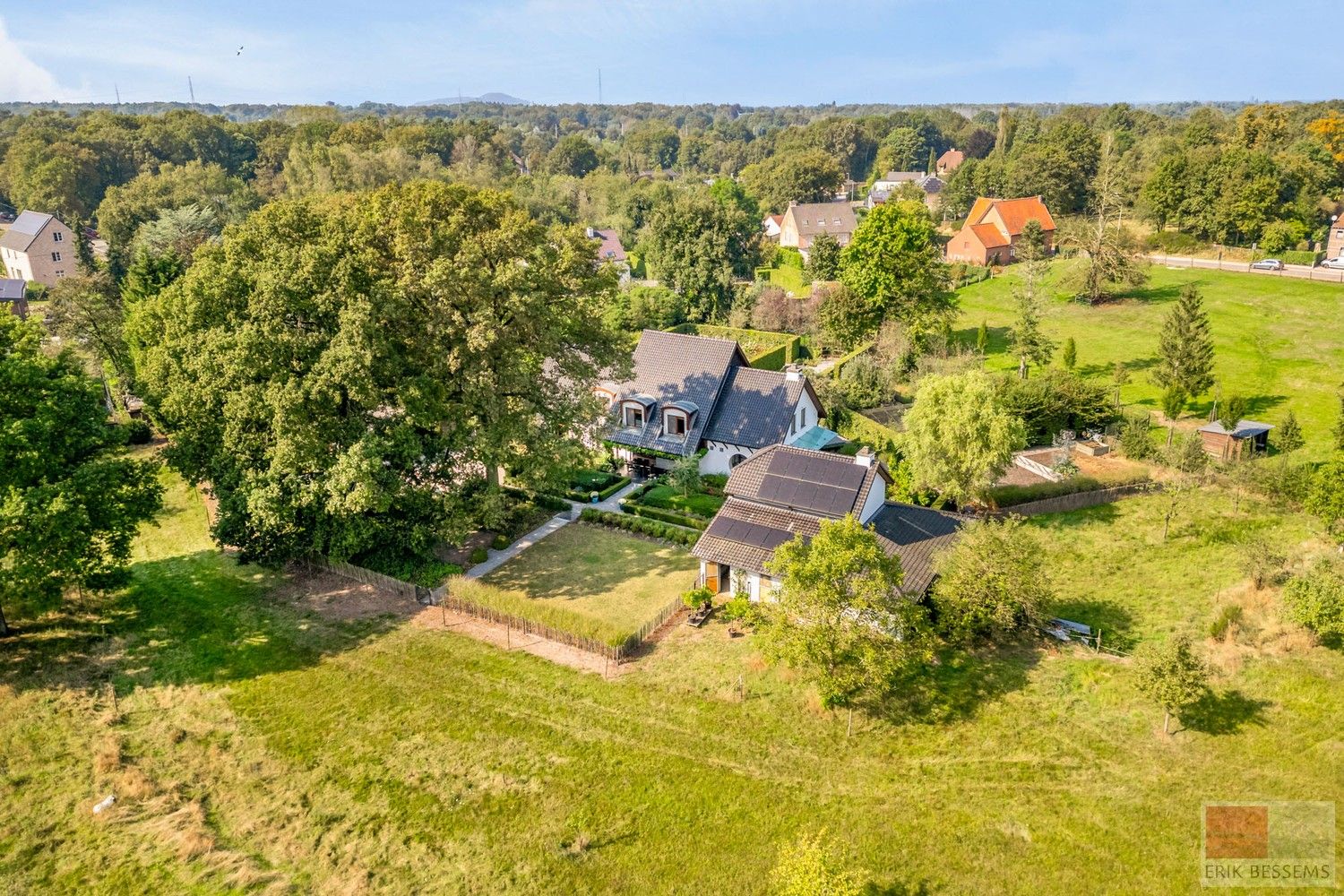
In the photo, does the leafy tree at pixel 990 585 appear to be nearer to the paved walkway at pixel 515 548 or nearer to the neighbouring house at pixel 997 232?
the paved walkway at pixel 515 548

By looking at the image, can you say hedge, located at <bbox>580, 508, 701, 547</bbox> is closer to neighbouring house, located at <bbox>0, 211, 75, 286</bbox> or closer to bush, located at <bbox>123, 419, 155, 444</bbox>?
bush, located at <bbox>123, 419, 155, 444</bbox>

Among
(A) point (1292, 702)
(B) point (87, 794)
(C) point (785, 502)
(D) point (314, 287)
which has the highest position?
(D) point (314, 287)

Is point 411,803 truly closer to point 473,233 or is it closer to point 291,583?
point 291,583

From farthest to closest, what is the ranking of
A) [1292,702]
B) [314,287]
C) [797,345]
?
[797,345] → [314,287] → [1292,702]

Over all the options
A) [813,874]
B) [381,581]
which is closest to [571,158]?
[381,581]

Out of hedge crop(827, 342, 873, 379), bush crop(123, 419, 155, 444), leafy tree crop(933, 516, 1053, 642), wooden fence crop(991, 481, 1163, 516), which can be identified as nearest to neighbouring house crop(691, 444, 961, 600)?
leafy tree crop(933, 516, 1053, 642)

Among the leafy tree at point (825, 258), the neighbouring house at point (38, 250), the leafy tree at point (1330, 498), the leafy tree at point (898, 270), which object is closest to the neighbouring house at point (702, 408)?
the leafy tree at point (898, 270)

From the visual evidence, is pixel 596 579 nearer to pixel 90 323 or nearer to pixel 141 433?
pixel 141 433

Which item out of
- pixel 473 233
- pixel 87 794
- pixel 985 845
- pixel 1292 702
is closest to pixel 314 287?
pixel 473 233
